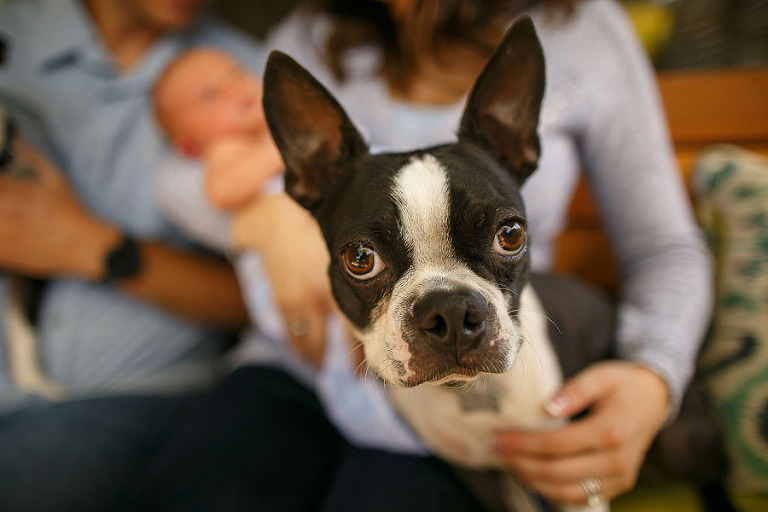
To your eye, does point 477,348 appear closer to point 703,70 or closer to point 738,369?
point 738,369

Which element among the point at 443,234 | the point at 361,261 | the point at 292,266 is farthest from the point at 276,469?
the point at 443,234

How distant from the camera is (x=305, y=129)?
2.63ft

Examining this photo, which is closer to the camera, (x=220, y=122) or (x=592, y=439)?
(x=592, y=439)

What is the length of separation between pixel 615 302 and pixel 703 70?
0.99 m

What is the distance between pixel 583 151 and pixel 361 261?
0.80 metres

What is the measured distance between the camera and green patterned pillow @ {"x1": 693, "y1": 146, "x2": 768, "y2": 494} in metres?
0.94

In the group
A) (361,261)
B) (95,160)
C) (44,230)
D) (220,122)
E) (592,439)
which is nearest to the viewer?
(361,261)

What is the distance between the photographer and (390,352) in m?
0.69

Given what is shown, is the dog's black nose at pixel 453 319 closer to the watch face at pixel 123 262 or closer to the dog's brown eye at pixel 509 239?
the dog's brown eye at pixel 509 239

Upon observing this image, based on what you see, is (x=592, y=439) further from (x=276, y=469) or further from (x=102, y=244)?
(x=102, y=244)

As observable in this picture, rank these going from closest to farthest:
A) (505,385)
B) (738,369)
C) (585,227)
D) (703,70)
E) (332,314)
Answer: (505,385), (738,369), (332,314), (703,70), (585,227)

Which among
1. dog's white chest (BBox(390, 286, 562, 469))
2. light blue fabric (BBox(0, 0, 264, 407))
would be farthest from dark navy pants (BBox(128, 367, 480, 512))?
light blue fabric (BBox(0, 0, 264, 407))

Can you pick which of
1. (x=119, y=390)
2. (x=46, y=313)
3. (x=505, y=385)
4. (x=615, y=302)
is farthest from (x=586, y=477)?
(x=46, y=313)

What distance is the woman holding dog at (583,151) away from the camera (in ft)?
2.86
